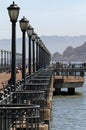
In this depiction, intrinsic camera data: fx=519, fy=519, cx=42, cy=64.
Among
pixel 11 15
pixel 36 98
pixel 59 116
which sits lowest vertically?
pixel 59 116

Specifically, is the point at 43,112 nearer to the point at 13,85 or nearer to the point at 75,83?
the point at 13,85

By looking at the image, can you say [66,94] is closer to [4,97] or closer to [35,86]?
[35,86]

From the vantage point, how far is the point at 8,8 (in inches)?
810

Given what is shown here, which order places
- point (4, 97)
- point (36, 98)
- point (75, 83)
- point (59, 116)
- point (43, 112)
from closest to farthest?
point (4, 97) → point (43, 112) → point (36, 98) → point (59, 116) → point (75, 83)

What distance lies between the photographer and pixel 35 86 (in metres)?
25.7

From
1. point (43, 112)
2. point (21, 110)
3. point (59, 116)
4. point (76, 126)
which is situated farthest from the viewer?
point (59, 116)

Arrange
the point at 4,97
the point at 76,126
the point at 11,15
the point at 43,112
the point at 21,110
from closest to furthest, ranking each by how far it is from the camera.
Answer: the point at 21,110, the point at 4,97, the point at 43,112, the point at 11,15, the point at 76,126

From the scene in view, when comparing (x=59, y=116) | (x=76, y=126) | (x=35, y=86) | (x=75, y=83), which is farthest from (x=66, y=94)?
(x=35, y=86)

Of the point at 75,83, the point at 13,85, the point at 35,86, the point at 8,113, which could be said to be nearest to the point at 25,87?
the point at 35,86

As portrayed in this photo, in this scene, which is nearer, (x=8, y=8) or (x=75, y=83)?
(x=8, y=8)

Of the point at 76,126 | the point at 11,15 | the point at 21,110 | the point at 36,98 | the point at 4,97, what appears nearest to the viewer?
the point at 21,110

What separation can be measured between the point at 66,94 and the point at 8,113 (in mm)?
56128

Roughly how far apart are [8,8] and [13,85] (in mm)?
3165

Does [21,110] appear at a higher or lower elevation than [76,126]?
higher
